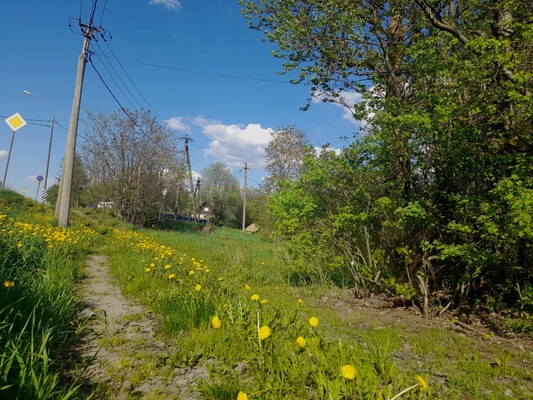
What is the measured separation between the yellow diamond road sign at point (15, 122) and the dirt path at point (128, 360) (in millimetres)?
9294

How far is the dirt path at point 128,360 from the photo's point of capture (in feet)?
6.79

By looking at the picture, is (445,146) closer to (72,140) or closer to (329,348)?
(329,348)

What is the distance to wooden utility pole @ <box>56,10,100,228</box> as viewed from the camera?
10.8 meters

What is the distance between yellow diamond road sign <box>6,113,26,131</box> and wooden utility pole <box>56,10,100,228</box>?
1.47 m

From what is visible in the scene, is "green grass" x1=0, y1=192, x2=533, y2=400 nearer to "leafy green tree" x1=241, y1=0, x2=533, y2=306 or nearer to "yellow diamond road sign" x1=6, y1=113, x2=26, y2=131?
"leafy green tree" x1=241, y1=0, x2=533, y2=306

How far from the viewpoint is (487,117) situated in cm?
430

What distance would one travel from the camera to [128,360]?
2414 mm

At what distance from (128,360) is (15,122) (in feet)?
36.3

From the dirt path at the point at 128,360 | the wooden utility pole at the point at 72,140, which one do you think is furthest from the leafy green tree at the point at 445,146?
the wooden utility pole at the point at 72,140

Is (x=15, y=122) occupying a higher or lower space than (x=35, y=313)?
higher

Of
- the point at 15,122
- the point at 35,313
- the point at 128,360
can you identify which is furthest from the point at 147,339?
the point at 15,122

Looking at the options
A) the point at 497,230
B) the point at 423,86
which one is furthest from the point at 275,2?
the point at 497,230

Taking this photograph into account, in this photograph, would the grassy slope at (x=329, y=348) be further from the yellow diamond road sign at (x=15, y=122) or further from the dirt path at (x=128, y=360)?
the yellow diamond road sign at (x=15, y=122)

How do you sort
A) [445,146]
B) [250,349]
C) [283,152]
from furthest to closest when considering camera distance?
[283,152] → [445,146] → [250,349]
